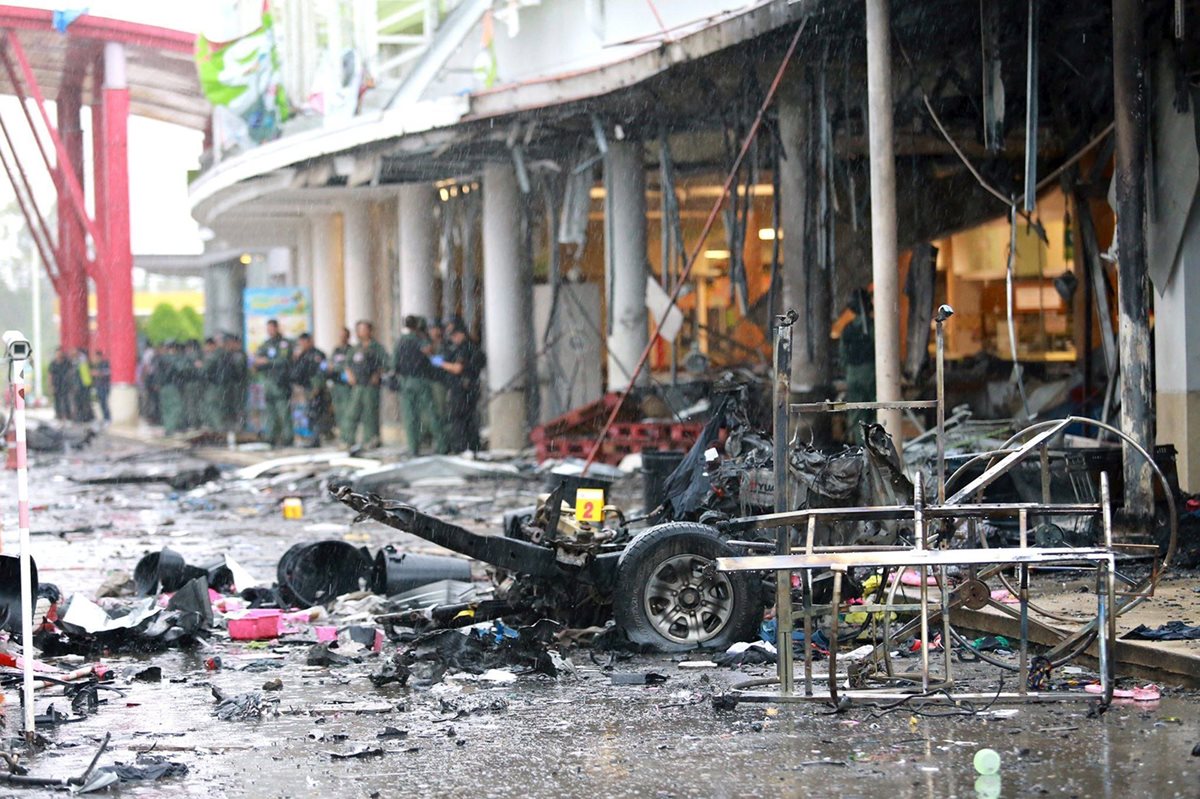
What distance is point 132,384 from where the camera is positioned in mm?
39594

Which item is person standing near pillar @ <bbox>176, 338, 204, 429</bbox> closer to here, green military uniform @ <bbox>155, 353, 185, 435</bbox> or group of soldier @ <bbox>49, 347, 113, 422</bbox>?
green military uniform @ <bbox>155, 353, 185, 435</bbox>

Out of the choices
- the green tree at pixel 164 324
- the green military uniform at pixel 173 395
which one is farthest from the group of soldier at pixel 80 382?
the green tree at pixel 164 324

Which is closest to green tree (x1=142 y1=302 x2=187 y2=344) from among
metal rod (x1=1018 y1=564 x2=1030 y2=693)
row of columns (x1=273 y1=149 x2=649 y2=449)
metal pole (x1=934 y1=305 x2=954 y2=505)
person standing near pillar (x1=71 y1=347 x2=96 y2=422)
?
person standing near pillar (x1=71 y1=347 x2=96 y2=422)

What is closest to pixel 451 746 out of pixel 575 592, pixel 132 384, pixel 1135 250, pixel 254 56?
pixel 575 592

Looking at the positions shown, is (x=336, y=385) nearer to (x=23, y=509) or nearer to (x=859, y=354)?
(x=859, y=354)

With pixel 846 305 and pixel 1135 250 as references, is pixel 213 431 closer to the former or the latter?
pixel 846 305

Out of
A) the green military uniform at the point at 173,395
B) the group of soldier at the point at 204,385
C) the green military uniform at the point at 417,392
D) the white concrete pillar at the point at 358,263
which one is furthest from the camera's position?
the green military uniform at the point at 173,395

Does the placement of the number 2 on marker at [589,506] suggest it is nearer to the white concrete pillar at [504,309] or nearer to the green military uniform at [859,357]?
the green military uniform at [859,357]

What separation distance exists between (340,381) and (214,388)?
6.46m

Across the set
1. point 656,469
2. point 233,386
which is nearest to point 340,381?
point 233,386

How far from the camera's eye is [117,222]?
130 feet

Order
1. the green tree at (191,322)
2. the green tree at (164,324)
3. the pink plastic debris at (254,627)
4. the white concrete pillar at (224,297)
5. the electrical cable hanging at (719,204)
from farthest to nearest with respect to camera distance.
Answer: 1. the green tree at (191,322)
2. the green tree at (164,324)
3. the white concrete pillar at (224,297)
4. the electrical cable hanging at (719,204)
5. the pink plastic debris at (254,627)

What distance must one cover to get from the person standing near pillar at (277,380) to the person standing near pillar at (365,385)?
6.35 ft

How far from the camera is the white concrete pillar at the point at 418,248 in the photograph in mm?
27750
